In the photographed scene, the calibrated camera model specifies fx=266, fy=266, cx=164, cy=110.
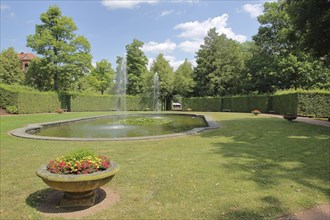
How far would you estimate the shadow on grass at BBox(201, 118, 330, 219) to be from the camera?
498 centimetres

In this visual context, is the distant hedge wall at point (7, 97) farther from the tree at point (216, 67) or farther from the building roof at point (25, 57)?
the building roof at point (25, 57)

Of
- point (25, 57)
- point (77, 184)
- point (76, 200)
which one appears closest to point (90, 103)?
point (76, 200)

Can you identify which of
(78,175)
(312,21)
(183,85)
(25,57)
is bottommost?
(78,175)

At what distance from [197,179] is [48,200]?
284 centimetres

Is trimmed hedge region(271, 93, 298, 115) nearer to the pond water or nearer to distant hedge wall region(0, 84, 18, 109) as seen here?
the pond water

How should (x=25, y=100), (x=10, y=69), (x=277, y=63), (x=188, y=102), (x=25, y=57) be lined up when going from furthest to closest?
(x=25, y=57), (x=10, y=69), (x=188, y=102), (x=277, y=63), (x=25, y=100)

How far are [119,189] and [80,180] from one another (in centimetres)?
135

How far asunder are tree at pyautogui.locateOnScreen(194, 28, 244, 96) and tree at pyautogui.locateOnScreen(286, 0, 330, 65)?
27.5 meters

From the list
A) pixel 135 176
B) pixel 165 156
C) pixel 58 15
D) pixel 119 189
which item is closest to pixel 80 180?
pixel 119 189

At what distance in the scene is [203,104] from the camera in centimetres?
3844

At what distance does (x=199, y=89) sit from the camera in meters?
42.0

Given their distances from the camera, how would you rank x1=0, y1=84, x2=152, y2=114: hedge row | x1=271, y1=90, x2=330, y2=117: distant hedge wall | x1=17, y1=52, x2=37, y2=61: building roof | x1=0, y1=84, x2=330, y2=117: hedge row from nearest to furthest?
x1=271, y1=90, x2=330, y2=117: distant hedge wall
x1=0, y1=84, x2=330, y2=117: hedge row
x1=0, y1=84, x2=152, y2=114: hedge row
x1=17, y1=52, x2=37, y2=61: building roof

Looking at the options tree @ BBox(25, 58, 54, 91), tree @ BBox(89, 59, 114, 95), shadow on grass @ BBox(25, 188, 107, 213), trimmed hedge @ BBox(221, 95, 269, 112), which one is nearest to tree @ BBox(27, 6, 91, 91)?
tree @ BBox(25, 58, 54, 91)

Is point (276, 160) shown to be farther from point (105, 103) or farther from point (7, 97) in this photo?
point (105, 103)
